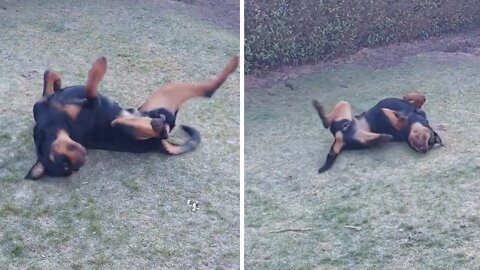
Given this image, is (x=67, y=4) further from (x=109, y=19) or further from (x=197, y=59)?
(x=197, y=59)

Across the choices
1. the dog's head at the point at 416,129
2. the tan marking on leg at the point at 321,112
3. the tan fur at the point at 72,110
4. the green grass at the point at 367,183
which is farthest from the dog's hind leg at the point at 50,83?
the dog's head at the point at 416,129

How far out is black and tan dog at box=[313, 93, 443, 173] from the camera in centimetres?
166

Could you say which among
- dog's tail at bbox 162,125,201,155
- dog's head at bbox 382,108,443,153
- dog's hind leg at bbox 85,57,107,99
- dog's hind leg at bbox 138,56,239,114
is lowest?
dog's tail at bbox 162,125,201,155

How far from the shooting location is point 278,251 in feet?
4.71

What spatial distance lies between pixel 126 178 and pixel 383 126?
58 centimetres

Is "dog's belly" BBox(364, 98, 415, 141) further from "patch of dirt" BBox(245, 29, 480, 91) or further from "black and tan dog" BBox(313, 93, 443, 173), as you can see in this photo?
"patch of dirt" BBox(245, 29, 480, 91)

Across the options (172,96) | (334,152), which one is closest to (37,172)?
(172,96)

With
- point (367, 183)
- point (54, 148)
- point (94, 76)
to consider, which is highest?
point (94, 76)

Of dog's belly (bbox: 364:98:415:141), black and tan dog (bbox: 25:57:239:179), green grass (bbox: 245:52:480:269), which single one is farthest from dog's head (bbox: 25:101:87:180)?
dog's belly (bbox: 364:98:415:141)

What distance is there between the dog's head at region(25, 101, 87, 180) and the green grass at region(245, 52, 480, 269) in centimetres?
36

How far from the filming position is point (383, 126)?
5.57 feet

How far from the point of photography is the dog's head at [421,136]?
1.65 m

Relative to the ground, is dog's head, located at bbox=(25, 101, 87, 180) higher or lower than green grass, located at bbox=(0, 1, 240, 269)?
higher

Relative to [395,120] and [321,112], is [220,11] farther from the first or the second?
[395,120]
